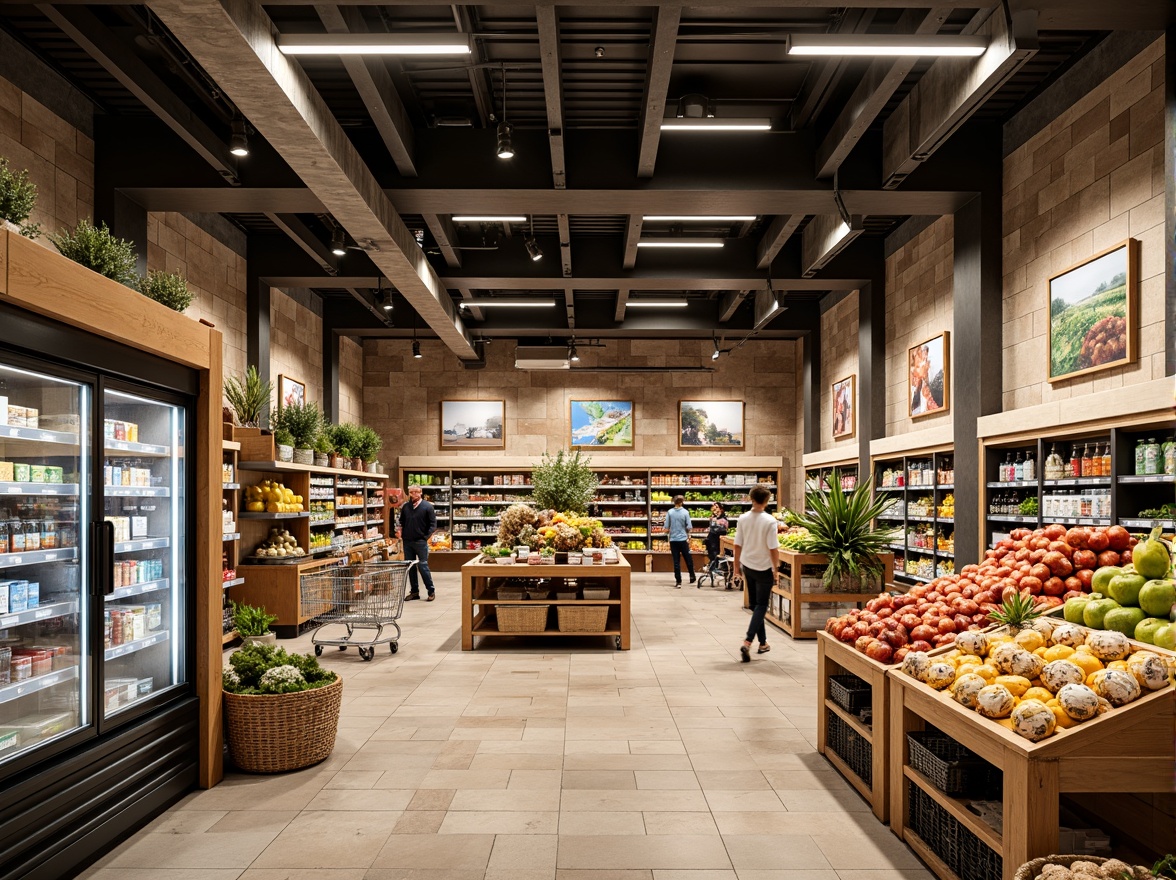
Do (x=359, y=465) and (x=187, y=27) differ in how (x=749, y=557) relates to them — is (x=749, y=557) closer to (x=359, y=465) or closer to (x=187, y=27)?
(x=187, y=27)

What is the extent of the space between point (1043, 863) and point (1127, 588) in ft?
5.10

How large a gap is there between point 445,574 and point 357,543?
4085 millimetres

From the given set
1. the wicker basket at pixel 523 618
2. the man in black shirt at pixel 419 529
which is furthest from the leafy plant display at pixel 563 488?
the wicker basket at pixel 523 618

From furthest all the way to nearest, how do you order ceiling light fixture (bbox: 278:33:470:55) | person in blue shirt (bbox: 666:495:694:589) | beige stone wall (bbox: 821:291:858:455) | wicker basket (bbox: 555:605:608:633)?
person in blue shirt (bbox: 666:495:694:589), beige stone wall (bbox: 821:291:858:455), wicker basket (bbox: 555:605:608:633), ceiling light fixture (bbox: 278:33:470:55)

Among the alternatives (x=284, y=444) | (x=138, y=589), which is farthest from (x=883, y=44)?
(x=284, y=444)

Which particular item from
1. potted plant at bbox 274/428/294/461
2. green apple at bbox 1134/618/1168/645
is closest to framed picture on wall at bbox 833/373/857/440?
potted plant at bbox 274/428/294/461

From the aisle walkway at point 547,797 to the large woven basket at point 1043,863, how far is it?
2.77 feet

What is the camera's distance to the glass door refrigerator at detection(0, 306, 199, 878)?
10.5 feet

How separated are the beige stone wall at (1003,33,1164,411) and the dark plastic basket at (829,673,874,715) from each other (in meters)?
3.25

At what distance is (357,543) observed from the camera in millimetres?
12367

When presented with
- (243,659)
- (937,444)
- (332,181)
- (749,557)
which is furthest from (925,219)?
(243,659)

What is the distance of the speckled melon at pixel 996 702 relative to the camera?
3012 millimetres

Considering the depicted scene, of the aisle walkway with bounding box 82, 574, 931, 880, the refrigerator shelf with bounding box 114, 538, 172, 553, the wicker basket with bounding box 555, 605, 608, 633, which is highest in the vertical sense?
the refrigerator shelf with bounding box 114, 538, 172, 553

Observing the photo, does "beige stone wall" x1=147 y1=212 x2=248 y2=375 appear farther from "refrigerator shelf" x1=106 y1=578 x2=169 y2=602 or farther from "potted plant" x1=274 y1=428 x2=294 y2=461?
"refrigerator shelf" x1=106 y1=578 x2=169 y2=602
